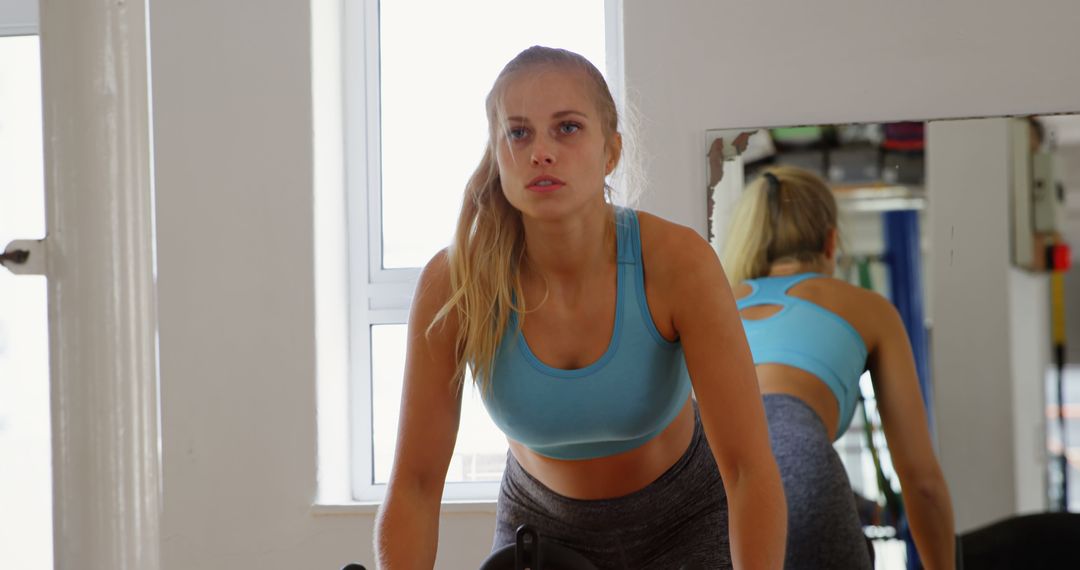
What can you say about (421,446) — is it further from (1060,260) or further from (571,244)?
(1060,260)

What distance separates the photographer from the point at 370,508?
94.0 inches

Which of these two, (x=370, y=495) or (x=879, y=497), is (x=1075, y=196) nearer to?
(x=879, y=497)

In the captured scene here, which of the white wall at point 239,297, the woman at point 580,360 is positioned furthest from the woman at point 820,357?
the white wall at point 239,297

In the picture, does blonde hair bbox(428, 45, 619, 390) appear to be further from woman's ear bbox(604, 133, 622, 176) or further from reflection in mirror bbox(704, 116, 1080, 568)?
reflection in mirror bbox(704, 116, 1080, 568)

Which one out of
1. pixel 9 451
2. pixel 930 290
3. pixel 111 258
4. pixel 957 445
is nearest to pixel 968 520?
pixel 957 445

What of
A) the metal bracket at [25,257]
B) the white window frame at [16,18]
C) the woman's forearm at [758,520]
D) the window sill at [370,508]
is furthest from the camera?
the white window frame at [16,18]

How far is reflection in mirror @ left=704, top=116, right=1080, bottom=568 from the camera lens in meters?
2.12

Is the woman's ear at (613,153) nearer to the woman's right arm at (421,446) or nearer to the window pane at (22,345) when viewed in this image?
the woman's right arm at (421,446)

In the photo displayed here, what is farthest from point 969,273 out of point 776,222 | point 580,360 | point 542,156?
point 542,156

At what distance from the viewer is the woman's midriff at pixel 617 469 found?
1.51 meters

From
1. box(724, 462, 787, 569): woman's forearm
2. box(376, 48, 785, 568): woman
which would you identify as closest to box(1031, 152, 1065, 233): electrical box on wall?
box(376, 48, 785, 568): woman

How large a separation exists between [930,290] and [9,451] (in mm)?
2419

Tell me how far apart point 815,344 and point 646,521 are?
2.79 ft

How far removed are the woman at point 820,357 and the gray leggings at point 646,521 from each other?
66 centimetres
